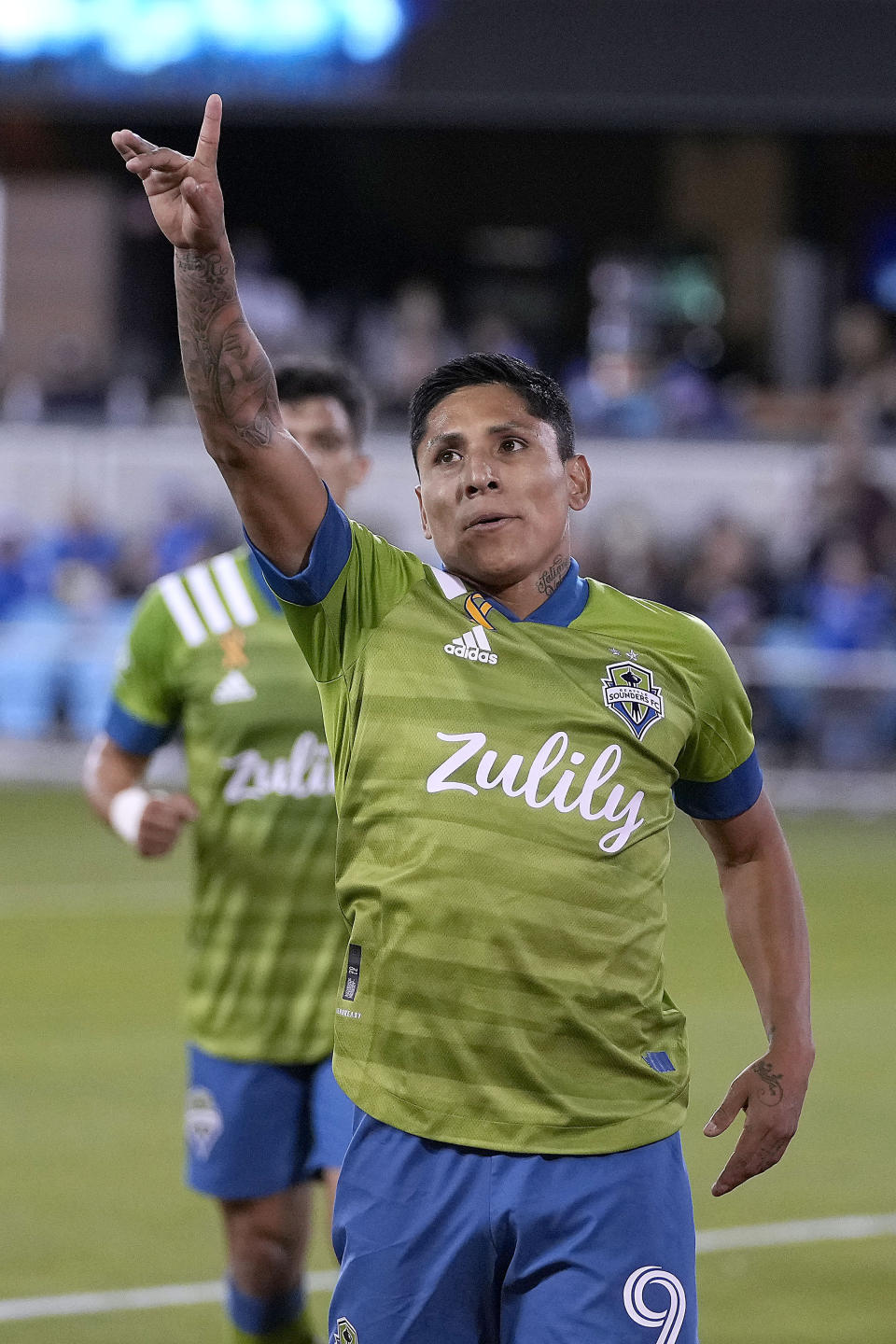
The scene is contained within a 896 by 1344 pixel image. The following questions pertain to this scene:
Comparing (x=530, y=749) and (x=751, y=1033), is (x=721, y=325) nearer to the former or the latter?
(x=751, y=1033)

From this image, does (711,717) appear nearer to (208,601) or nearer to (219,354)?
(219,354)

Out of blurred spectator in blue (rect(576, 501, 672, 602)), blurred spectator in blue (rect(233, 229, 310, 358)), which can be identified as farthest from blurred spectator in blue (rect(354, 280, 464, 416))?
blurred spectator in blue (rect(576, 501, 672, 602))

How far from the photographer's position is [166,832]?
4.56 metres

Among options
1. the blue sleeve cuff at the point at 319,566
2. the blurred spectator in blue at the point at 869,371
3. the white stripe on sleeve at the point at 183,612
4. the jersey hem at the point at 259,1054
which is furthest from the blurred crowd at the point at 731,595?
the blue sleeve cuff at the point at 319,566

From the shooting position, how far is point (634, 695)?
336 cm

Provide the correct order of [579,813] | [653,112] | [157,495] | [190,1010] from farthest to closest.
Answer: [157,495] → [653,112] → [190,1010] → [579,813]

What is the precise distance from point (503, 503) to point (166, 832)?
158 centimetres

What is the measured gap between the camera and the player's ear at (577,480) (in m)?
3.54

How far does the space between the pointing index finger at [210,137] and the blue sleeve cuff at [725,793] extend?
135 cm

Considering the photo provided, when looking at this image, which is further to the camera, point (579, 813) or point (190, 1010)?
point (190, 1010)

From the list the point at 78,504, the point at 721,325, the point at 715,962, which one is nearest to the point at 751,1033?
the point at 715,962

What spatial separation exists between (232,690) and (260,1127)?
1.05 m

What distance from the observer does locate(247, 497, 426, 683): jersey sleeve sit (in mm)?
3217

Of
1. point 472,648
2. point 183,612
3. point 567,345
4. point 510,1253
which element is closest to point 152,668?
point 183,612
